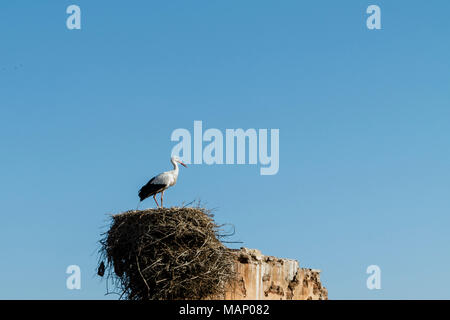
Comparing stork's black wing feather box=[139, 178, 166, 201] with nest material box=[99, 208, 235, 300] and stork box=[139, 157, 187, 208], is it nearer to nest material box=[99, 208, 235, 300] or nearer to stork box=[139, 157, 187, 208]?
stork box=[139, 157, 187, 208]

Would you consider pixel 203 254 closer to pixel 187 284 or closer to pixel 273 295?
pixel 187 284

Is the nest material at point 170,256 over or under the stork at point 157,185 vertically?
under

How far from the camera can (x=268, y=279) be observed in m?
17.1

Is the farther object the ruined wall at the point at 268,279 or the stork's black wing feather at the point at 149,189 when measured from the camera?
the stork's black wing feather at the point at 149,189

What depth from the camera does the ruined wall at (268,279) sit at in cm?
1664

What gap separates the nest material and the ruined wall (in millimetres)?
374

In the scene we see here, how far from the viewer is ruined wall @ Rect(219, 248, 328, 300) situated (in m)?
16.6

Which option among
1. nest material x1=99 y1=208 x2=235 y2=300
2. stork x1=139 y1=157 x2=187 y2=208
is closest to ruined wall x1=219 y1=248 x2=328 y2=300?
nest material x1=99 y1=208 x2=235 y2=300

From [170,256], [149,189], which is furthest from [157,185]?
[170,256]

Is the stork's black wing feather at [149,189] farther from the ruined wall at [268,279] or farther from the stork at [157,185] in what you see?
the ruined wall at [268,279]

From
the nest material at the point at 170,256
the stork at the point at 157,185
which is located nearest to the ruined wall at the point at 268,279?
the nest material at the point at 170,256

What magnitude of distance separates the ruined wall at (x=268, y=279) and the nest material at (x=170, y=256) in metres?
0.37
